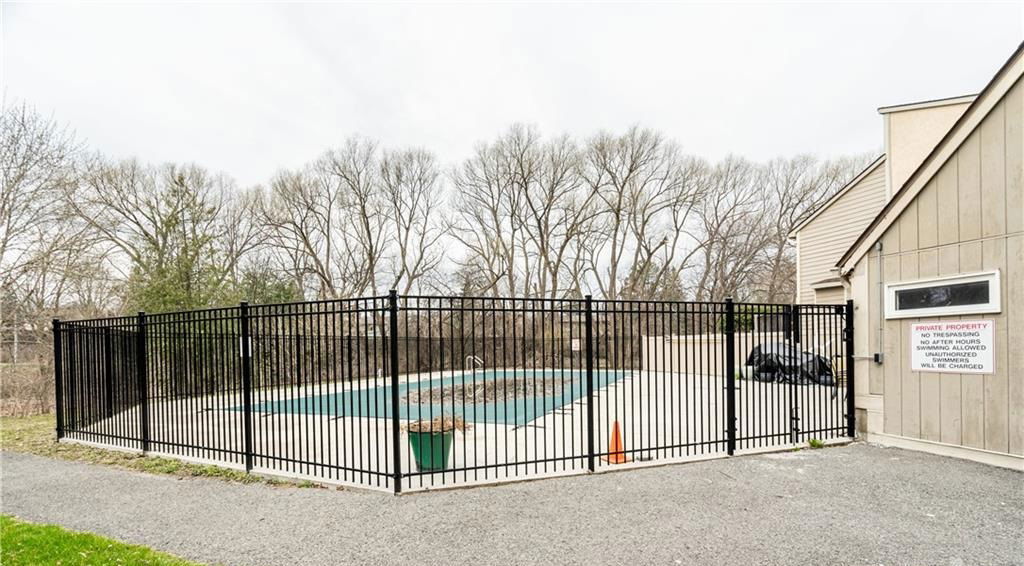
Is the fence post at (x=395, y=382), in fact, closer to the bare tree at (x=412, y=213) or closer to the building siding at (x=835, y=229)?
the building siding at (x=835, y=229)

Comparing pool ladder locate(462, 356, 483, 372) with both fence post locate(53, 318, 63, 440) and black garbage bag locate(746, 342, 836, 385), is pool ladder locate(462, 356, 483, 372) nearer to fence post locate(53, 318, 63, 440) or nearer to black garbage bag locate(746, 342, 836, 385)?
black garbage bag locate(746, 342, 836, 385)

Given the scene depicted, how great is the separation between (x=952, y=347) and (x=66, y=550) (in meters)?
8.71

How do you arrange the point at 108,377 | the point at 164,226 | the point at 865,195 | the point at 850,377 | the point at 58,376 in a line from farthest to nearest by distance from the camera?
the point at 164,226 → the point at 865,195 → the point at 58,376 → the point at 108,377 → the point at 850,377

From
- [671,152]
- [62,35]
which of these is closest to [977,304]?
[62,35]

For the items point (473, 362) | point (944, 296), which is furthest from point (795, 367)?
point (473, 362)

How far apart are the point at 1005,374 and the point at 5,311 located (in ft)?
55.3

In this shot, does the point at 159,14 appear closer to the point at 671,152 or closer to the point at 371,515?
the point at 371,515

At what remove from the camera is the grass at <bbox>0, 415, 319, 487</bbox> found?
17.8ft

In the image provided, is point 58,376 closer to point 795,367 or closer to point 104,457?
point 104,457

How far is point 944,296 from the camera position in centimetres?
561

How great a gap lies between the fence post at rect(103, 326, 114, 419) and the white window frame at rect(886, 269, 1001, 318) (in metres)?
10.8

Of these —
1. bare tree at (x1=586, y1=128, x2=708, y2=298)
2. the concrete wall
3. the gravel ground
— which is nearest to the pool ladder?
the gravel ground

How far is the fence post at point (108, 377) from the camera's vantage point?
7033 millimetres

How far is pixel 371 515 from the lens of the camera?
424 cm
